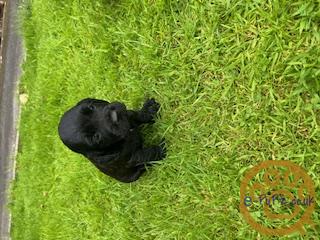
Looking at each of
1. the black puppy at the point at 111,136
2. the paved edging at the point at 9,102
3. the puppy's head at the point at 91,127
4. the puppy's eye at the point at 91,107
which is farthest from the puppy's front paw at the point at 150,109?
the paved edging at the point at 9,102

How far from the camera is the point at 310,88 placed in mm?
3023

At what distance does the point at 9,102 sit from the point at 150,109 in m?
2.71

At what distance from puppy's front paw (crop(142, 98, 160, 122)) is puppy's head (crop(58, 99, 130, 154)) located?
484mm

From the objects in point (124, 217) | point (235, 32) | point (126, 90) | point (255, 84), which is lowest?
point (124, 217)

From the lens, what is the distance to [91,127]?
3180 mm

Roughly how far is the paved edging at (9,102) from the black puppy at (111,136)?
246 cm

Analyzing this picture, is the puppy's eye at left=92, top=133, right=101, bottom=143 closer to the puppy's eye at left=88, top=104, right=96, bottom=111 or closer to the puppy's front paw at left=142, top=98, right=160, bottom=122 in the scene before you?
the puppy's eye at left=88, top=104, right=96, bottom=111

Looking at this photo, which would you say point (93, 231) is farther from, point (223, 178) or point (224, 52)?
point (224, 52)

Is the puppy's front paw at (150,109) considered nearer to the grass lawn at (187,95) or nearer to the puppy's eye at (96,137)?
the grass lawn at (187,95)

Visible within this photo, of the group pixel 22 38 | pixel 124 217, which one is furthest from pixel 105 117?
pixel 22 38

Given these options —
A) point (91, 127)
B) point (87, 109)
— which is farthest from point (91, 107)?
point (91, 127)

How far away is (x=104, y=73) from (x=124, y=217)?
1.29 metres

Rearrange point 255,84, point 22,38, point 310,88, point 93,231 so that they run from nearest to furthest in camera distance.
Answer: point 310,88 < point 255,84 < point 93,231 < point 22,38

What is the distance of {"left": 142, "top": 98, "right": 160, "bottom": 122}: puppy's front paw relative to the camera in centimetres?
379
